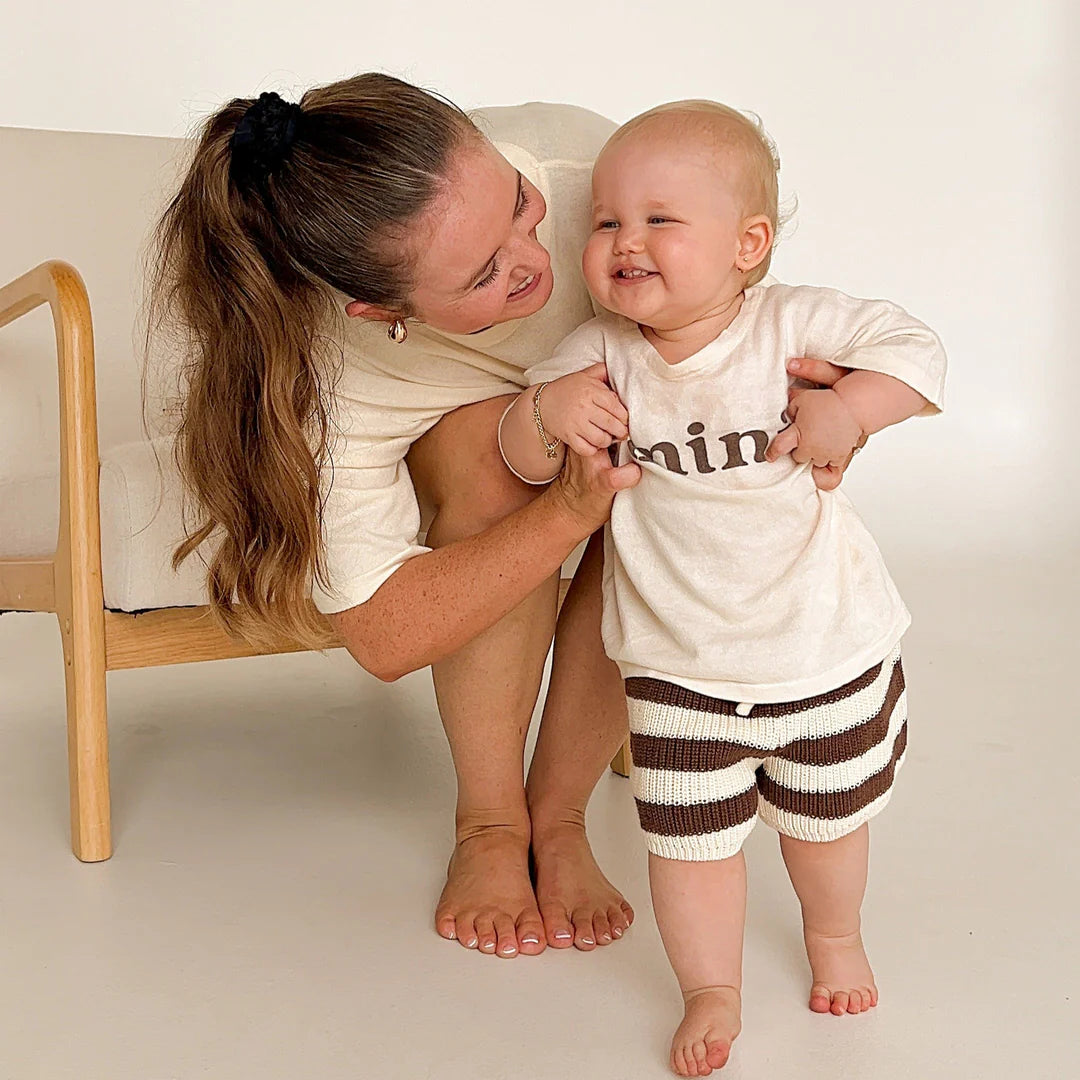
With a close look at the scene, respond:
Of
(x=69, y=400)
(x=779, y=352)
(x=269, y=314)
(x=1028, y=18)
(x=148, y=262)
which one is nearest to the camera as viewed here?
(x=779, y=352)

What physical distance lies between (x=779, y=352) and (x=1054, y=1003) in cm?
67

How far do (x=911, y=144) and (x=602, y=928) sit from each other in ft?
7.97

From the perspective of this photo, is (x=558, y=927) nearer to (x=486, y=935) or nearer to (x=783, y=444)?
(x=486, y=935)

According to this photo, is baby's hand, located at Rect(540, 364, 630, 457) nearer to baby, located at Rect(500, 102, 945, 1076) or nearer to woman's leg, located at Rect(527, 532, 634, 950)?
baby, located at Rect(500, 102, 945, 1076)

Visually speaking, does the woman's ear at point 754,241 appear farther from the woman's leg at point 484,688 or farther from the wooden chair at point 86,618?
the wooden chair at point 86,618

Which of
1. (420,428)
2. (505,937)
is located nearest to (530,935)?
(505,937)

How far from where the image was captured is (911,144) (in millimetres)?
3576

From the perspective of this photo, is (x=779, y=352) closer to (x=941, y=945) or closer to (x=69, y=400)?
(x=941, y=945)

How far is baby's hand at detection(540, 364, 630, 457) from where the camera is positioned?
1.51m

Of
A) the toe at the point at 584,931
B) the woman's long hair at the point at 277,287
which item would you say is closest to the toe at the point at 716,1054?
the toe at the point at 584,931

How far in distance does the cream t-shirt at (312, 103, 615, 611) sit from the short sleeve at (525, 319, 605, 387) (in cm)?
12

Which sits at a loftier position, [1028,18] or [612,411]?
[1028,18]

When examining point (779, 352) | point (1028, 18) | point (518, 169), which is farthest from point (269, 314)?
point (1028, 18)

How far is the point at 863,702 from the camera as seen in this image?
146 centimetres
